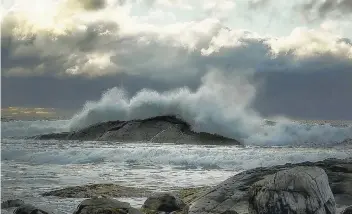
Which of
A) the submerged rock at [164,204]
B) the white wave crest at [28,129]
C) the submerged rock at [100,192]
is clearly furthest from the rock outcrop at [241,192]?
the white wave crest at [28,129]

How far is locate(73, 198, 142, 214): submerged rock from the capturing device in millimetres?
6704

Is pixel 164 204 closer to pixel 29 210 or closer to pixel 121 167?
pixel 29 210

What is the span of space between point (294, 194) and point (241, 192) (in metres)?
1.84

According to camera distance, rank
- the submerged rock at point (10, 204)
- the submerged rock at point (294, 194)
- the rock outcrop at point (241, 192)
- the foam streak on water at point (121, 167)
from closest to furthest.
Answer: the submerged rock at point (294, 194)
the rock outcrop at point (241, 192)
the submerged rock at point (10, 204)
the foam streak on water at point (121, 167)

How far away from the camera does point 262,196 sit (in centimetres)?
571

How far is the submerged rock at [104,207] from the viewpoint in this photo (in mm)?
6704

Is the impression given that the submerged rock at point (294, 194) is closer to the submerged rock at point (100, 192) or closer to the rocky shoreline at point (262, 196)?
the rocky shoreline at point (262, 196)

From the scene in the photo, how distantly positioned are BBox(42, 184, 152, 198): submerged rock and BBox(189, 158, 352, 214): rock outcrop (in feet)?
10.5

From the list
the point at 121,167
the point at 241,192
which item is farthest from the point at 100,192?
A: the point at 121,167

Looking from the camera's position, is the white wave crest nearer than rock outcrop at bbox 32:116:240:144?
No

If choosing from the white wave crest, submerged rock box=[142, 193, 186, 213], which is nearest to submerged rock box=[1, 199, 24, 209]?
submerged rock box=[142, 193, 186, 213]

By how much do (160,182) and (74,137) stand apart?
1827cm

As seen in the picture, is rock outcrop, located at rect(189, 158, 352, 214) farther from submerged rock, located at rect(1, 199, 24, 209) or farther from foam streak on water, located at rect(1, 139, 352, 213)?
submerged rock, located at rect(1, 199, 24, 209)

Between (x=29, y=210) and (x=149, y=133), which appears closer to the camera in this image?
(x=29, y=210)
